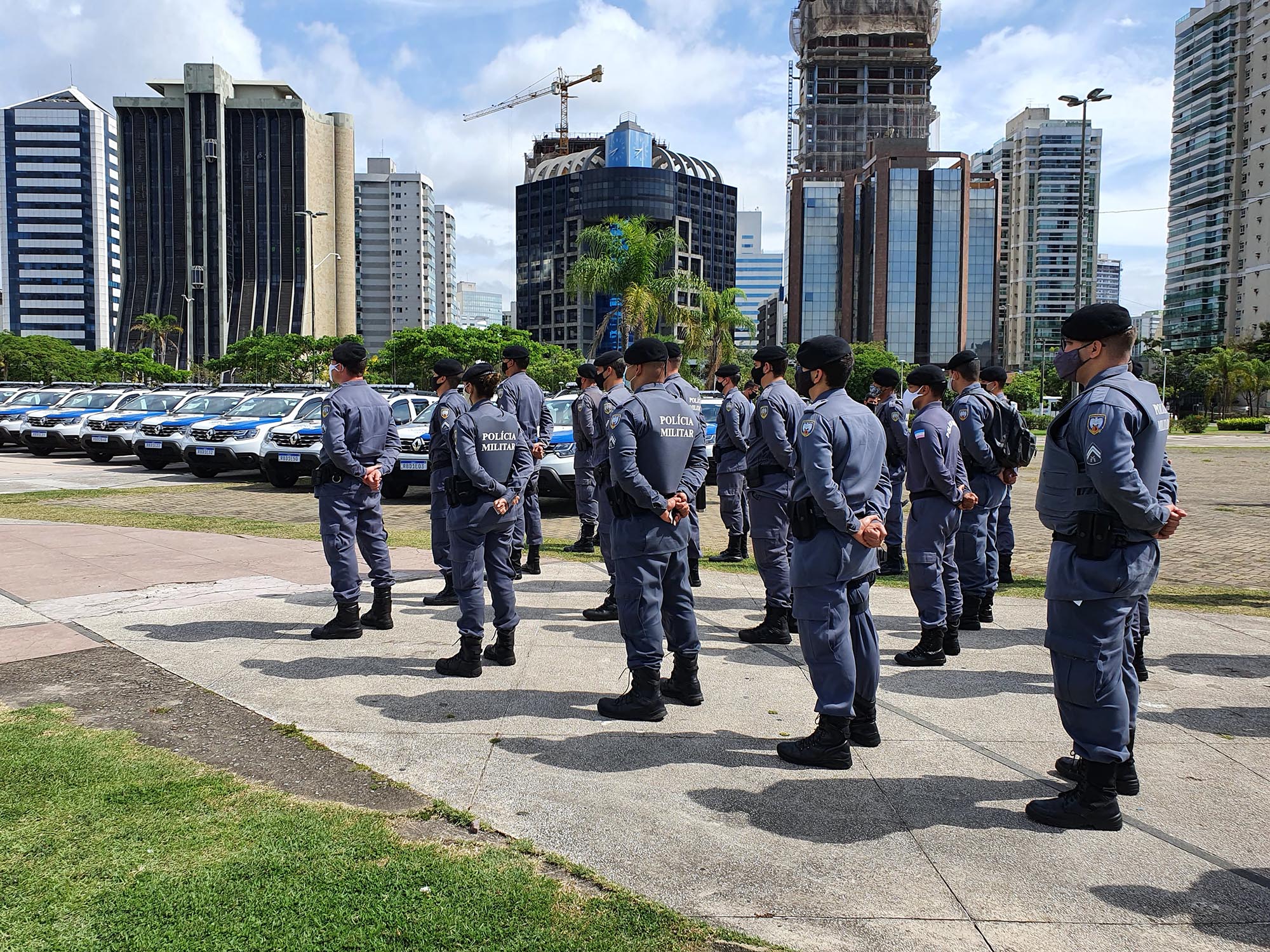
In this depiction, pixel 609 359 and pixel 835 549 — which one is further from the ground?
pixel 609 359

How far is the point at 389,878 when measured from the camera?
3285 mm

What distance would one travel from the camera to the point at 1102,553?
386cm

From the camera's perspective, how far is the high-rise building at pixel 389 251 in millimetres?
192125

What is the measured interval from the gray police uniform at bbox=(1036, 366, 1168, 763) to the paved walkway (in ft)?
1.66

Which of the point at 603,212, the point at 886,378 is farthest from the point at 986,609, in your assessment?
the point at 603,212

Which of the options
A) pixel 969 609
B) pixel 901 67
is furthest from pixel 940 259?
pixel 969 609

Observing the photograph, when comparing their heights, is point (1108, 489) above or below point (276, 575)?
above

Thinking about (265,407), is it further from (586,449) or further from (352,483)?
(352,483)

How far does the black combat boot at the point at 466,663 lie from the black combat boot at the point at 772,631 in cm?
209

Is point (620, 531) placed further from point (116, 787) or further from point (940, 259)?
point (940, 259)

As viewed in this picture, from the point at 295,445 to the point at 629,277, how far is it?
50.0 ft

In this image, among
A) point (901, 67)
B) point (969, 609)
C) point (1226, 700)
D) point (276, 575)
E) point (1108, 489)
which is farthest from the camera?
point (901, 67)

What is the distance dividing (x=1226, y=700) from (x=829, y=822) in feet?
10.4

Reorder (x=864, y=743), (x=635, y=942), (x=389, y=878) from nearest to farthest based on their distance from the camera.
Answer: (x=635, y=942) < (x=389, y=878) < (x=864, y=743)
